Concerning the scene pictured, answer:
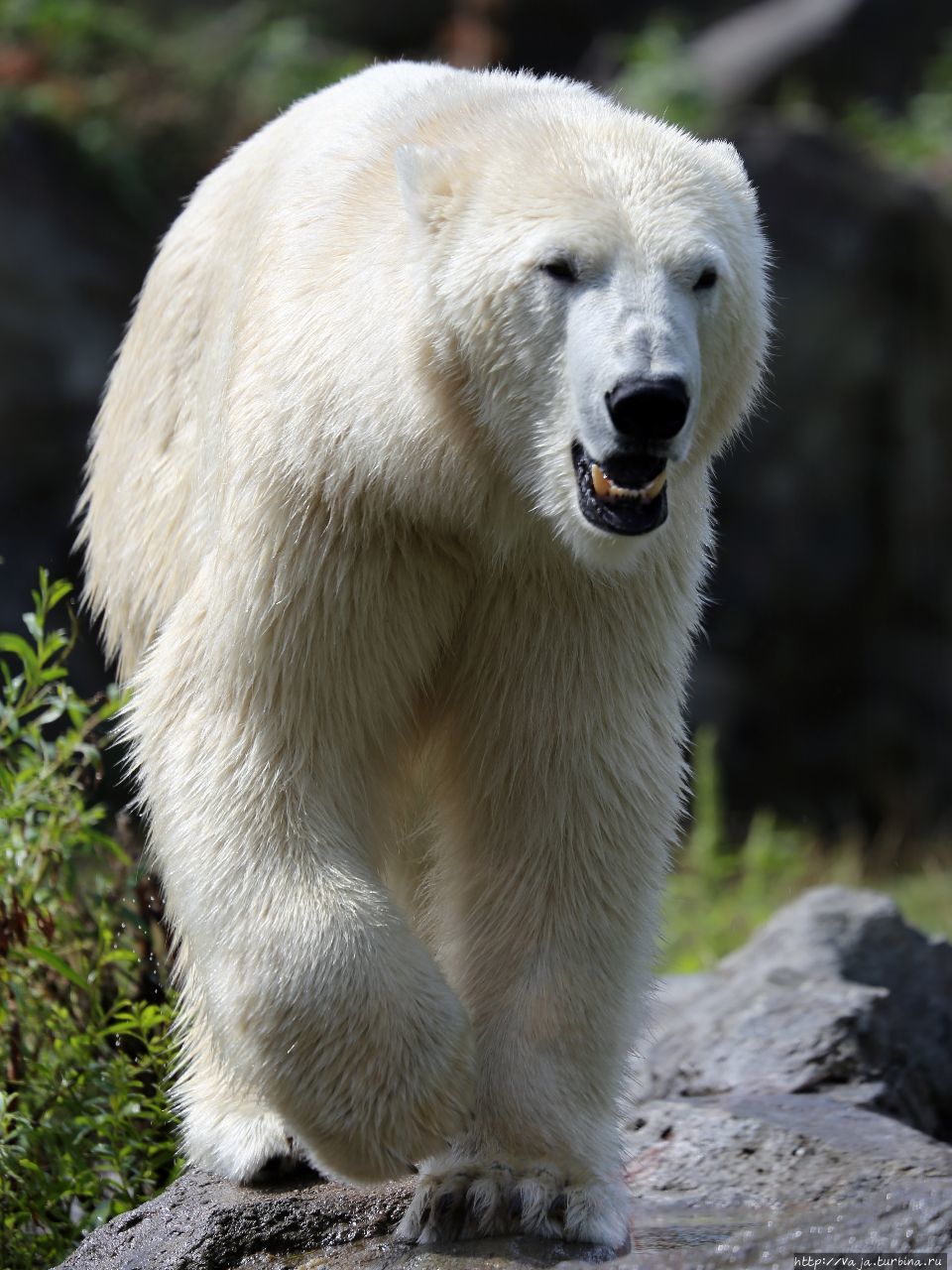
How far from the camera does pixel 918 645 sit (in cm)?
1003

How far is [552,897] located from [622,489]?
30.8 inches

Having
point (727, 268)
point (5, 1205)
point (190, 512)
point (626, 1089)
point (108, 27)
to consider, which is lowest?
point (5, 1205)

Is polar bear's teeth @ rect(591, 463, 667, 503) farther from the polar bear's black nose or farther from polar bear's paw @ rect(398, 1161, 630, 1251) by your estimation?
polar bear's paw @ rect(398, 1161, 630, 1251)

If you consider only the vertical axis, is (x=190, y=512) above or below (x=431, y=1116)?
above

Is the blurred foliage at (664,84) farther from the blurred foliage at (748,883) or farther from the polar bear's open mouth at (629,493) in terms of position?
the polar bear's open mouth at (629,493)

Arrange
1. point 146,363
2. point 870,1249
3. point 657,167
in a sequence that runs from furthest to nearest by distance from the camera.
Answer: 1. point 146,363
2. point 657,167
3. point 870,1249

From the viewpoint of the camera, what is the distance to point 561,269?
2.52 metres

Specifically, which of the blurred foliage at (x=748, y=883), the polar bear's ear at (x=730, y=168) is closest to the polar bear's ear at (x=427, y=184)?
the polar bear's ear at (x=730, y=168)

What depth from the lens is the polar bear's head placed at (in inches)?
96.4

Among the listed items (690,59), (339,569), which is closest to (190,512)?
(339,569)

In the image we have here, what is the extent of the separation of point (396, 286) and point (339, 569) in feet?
1.50

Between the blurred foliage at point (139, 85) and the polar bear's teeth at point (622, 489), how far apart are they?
6822 millimetres

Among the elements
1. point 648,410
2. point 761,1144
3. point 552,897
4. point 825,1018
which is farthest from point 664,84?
point 648,410

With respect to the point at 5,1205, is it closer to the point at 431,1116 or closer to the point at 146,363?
the point at 431,1116
